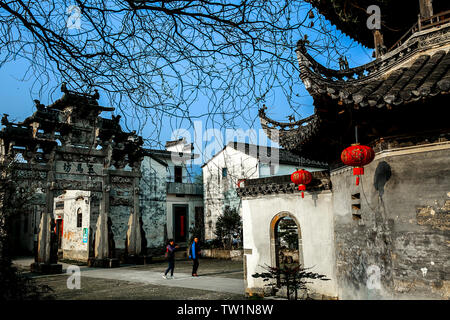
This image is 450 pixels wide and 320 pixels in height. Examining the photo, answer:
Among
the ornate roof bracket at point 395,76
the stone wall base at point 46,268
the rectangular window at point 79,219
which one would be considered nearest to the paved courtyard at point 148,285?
the stone wall base at point 46,268

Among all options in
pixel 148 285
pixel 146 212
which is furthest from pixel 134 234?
pixel 148 285

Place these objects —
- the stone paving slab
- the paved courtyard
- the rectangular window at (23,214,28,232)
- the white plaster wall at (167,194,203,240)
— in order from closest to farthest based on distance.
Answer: the paved courtyard < the stone paving slab < the white plaster wall at (167,194,203,240) < the rectangular window at (23,214,28,232)

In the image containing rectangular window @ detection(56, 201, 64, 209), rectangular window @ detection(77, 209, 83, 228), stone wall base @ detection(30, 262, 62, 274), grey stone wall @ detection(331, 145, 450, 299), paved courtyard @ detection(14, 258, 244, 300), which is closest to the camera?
grey stone wall @ detection(331, 145, 450, 299)

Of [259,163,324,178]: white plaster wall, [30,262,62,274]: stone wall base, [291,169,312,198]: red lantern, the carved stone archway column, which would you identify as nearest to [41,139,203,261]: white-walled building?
the carved stone archway column

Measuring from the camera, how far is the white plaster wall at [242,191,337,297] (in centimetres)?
770

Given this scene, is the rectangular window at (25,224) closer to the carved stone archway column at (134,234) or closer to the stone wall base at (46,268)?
the carved stone archway column at (134,234)

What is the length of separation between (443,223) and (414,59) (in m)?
2.54

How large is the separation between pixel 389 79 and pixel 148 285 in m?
8.59

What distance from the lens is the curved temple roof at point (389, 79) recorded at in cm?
445

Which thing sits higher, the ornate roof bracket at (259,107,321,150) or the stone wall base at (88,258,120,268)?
the ornate roof bracket at (259,107,321,150)

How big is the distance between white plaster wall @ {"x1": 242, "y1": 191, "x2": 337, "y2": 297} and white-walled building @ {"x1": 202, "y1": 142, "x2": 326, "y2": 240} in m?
10.5

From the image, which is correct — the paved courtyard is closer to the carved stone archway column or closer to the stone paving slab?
the stone paving slab

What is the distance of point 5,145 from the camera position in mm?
13633

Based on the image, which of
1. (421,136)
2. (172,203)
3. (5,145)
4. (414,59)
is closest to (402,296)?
(421,136)
